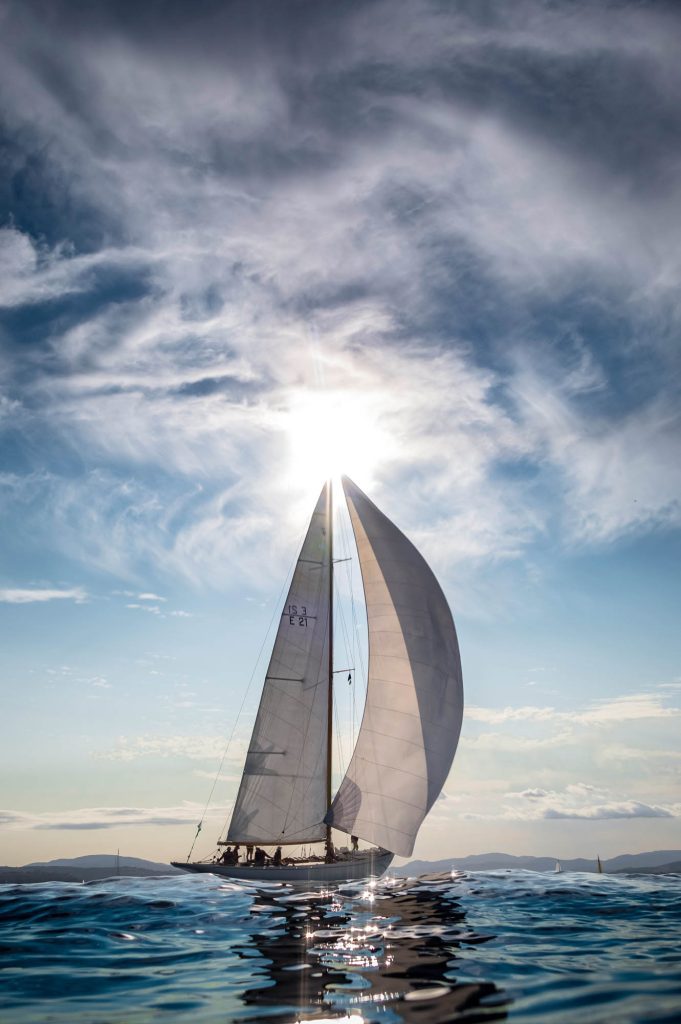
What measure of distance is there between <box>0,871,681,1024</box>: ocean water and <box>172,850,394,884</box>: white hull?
230 inches

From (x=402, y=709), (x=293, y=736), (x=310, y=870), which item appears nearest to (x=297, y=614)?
(x=293, y=736)

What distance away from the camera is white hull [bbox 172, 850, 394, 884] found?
33500 mm

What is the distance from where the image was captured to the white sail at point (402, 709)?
32812 millimetres

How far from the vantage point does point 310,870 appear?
110 ft

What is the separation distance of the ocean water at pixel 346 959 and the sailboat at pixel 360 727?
5.94 metres

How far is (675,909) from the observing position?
22.4 meters

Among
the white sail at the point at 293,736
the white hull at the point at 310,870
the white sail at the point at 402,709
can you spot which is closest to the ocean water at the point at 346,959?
the white sail at the point at 402,709

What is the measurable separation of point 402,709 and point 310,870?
9.00 meters

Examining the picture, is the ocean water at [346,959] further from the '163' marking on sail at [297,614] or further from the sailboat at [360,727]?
the '163' marking on sail at [297,614]

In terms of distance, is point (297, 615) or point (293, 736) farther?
point (297, 615)

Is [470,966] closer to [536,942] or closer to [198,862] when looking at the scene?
→ [536,942]

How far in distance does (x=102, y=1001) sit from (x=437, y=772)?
22.8 meters

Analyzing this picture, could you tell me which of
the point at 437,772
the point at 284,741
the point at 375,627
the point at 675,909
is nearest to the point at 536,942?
the point at 675,909

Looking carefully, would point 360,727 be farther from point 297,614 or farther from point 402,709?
point 297,614
